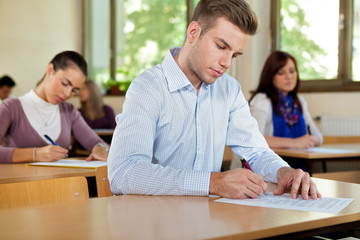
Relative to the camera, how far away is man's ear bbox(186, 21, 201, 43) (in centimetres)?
180

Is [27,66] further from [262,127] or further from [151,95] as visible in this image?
[151,95]

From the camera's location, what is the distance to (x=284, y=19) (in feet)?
17.6

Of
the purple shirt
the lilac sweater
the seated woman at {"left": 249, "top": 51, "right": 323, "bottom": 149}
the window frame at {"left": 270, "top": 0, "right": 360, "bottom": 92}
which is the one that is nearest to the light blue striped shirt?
the lilac sweater

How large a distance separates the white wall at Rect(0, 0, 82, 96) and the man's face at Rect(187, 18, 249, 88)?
6.56 metres

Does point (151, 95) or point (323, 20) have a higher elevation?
point (323, 20)

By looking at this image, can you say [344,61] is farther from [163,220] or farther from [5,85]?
[5,85]

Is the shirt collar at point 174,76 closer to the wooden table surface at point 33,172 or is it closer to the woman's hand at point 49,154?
the wooden table surface at point 33,172

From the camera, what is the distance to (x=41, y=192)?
174 cm

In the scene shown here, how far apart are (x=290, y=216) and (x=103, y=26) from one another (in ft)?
22.8

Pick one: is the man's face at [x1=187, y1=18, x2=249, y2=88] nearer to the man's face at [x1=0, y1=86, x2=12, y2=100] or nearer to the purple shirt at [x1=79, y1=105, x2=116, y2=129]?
the purple shirt at [x1=79, y1=105, x2=116, y2=129]

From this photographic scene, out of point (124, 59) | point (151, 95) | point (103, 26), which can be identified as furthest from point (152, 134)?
point (103, 26)

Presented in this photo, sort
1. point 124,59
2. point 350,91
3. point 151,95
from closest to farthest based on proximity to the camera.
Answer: point 151,95 < point 350,91 < point 124,59

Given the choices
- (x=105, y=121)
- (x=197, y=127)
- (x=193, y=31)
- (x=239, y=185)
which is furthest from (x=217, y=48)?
(x=105, y=121)

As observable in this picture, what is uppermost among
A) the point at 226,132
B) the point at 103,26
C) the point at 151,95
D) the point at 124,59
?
the point at 103,26
